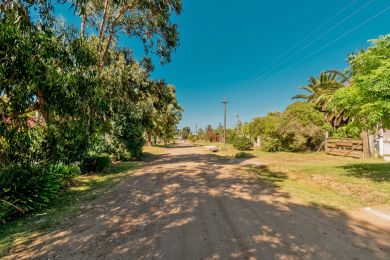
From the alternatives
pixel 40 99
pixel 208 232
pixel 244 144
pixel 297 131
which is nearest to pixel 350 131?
pixel 208 232

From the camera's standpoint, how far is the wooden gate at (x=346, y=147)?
18547mm

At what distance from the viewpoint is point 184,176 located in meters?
11.2

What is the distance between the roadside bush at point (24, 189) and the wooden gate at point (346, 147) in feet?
70.0

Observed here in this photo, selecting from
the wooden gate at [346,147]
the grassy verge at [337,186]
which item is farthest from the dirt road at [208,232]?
the wooden gate at [346,147]

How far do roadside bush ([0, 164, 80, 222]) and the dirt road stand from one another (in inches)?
59.7

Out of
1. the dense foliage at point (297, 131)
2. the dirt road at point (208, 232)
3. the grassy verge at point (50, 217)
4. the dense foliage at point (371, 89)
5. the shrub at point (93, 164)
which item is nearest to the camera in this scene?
the dirt road at point (208, 232)

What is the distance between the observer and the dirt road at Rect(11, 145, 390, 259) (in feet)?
13.2

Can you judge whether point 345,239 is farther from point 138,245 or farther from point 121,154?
point 121,154

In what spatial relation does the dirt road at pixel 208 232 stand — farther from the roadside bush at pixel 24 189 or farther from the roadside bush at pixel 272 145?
the roadside bush at pixel 272 145

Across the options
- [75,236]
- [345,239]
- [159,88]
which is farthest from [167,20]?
[345,239]

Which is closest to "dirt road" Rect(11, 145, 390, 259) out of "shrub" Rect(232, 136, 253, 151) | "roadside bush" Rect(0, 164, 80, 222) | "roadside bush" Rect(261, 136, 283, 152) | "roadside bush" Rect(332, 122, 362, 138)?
"roadside bush" Rect(0, 164, 80, 222)

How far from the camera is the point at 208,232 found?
15.7ft

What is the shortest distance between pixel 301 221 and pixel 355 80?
7444mm

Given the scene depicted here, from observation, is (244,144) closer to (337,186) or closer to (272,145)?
(272,145)
